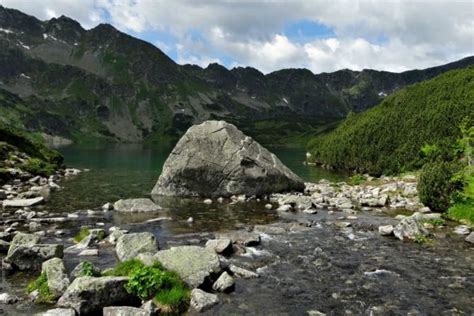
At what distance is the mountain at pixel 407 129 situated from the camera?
231 ft

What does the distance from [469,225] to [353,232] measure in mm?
7922

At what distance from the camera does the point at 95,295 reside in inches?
589

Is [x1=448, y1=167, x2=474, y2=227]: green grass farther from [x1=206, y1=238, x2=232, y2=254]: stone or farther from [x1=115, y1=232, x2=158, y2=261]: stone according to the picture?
[x1=115, y1=232, x2=158, y2=261]: stone

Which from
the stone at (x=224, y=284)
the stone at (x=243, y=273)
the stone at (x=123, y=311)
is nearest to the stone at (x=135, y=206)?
the stone at (x=243, y=273)

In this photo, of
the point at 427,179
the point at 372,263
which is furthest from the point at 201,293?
the point at 427,179

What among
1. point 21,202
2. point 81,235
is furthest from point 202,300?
point 21,202

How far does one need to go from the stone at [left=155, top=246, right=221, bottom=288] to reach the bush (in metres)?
21.2

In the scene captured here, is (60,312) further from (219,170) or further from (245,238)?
(219,170)

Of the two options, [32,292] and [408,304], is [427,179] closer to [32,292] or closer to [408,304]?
[408,304]

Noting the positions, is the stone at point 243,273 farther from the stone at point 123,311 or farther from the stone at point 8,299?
the stone at point 8,299

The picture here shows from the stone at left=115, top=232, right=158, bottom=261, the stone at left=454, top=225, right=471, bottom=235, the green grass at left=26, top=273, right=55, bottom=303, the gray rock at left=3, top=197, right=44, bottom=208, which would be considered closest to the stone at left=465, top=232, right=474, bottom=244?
the stone at left=454, top=225, right=471, bottom=235

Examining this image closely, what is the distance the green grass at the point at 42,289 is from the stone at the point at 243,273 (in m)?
7.74

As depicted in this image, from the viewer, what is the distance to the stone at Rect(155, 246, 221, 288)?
17.3 meters

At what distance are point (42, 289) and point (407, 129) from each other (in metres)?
76.8
